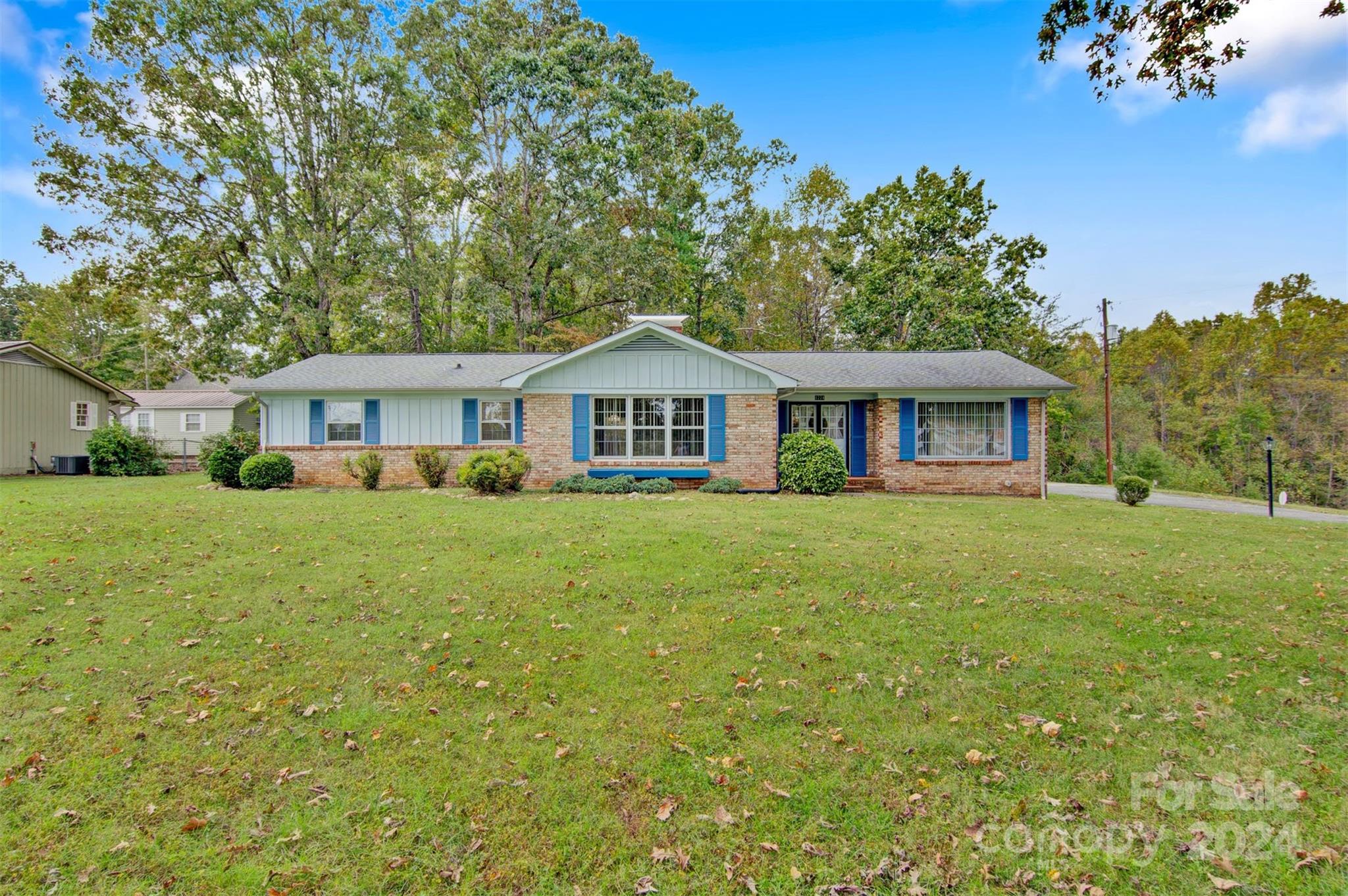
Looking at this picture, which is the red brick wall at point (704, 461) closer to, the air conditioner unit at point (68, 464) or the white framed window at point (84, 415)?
the air conditioner unit at point (68, 464)

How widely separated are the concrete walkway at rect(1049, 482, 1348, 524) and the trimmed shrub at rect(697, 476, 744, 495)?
939cm

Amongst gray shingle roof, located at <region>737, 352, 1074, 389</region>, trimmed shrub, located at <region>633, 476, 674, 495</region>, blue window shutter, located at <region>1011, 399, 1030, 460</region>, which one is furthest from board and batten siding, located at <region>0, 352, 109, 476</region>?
blue window shutter, located at <region>1011, 399, 1030, 460</region>

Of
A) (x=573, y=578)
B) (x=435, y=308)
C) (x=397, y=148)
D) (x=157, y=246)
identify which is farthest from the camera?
(x=435, y=308)

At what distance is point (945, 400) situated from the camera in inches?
636

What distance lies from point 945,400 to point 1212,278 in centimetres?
2747

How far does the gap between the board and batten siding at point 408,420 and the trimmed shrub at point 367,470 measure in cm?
98

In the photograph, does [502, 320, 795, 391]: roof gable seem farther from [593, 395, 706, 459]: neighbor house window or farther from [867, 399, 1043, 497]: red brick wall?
[867, 399, 1043, 497]: red brick wall

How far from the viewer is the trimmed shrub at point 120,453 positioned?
63.5 ft

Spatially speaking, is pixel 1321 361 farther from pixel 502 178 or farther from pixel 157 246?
pixel 157 246

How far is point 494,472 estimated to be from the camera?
13.3 metres

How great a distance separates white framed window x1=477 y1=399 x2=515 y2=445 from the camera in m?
16.7

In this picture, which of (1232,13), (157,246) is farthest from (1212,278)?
(157,246)

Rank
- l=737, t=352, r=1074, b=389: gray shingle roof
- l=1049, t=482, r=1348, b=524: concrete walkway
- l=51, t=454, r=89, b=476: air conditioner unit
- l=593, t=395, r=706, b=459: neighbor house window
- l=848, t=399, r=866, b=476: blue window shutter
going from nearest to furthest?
l=1049, t=482, r=1348, b=524: concrete walkway → l=593, t=395, r=706, b=459: neighbor house window → l=737, t=352, r=1074, b=389: gray shingle roof → l=848, t=399, r=866, b=476: blue window shutter → l=51, t=454, r=89, b=476: air conditioner unit

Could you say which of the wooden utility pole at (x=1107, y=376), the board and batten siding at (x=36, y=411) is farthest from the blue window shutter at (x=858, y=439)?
→ the board and batten siding at (x=36, y=411)
